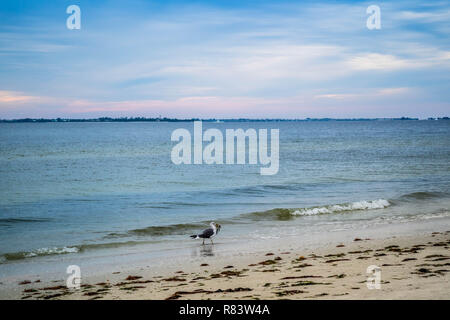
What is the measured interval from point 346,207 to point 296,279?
47.9ft

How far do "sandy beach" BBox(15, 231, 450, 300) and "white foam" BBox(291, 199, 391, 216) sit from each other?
8572 mm

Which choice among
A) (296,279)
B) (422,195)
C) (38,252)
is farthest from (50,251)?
(422,195)

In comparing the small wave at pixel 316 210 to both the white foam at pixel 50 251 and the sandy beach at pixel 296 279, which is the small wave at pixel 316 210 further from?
the white foam at pixel 50 251

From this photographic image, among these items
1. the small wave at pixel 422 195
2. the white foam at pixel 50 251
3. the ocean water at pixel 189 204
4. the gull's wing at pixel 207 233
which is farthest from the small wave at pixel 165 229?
the small wave at pixel 422 195

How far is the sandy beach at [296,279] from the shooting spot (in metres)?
7.85

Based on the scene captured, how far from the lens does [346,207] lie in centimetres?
2314

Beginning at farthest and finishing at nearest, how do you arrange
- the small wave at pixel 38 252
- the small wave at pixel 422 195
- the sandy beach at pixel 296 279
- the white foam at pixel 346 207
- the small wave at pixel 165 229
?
the small wave at pixel 422 195 < the white foam at pixel 346 207 < the small wave at pixel 165 229 < the small wave at pixel 38 252 < the sandy beach at pixel 296 279

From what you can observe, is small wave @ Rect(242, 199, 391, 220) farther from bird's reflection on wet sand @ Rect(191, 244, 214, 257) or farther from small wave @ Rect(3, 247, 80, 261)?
small wave @ Rect(3, 247, 80, 261)

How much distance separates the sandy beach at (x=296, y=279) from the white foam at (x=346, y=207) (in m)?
8.57

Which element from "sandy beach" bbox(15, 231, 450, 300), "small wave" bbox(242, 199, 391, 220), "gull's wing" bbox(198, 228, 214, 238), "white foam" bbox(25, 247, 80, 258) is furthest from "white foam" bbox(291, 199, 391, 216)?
"white foam" bbox(25, 247, 80, 258)

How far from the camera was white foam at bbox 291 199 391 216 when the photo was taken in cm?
2212
